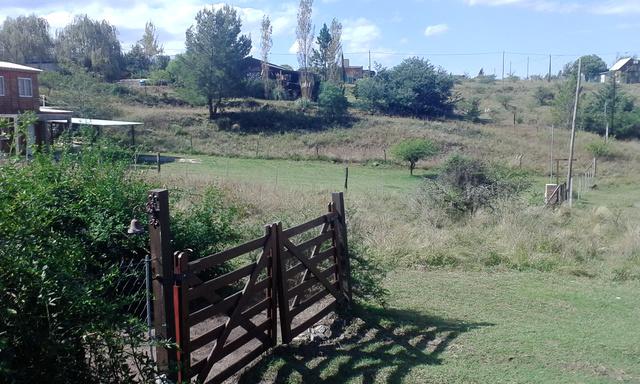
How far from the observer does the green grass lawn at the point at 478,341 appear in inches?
245

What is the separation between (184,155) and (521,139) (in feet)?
95.1

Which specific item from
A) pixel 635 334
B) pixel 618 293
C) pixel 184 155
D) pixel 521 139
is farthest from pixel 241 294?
pixel 521 139

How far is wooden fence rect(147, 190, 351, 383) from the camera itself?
195 inches

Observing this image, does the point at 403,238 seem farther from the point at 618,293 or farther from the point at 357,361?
the point at 357,361

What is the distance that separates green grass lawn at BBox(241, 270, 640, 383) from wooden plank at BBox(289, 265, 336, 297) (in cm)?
59

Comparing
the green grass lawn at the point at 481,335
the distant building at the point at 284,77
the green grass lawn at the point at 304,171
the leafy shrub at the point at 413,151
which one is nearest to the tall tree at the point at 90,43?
the distant building at the point at 284,77

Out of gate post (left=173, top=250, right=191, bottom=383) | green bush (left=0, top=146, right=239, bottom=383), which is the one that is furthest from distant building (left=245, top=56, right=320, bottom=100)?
green bush (left=0, top=146, right=239, bottom=383)

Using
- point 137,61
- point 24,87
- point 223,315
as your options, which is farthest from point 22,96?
point 137,61

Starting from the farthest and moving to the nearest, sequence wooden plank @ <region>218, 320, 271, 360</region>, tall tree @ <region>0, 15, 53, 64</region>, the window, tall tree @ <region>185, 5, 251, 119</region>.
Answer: tall tree @ <region>0, 15, 53, 64</region> → tall tree @ <region>185, 5, 251, 119</region> → the window → wooden plank @ <region>218, 320, 271, 360</region>

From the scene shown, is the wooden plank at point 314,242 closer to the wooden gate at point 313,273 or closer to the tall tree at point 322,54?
the wooden gate at point 313,273

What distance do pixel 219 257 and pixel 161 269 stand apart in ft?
2.55

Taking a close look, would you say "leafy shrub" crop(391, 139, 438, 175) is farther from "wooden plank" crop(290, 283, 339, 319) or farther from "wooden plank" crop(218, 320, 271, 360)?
"wooden plank" crop(218, 320, 271, 360)

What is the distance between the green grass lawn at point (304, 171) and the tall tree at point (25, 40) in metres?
44.2

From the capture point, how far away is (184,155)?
1730 inches
